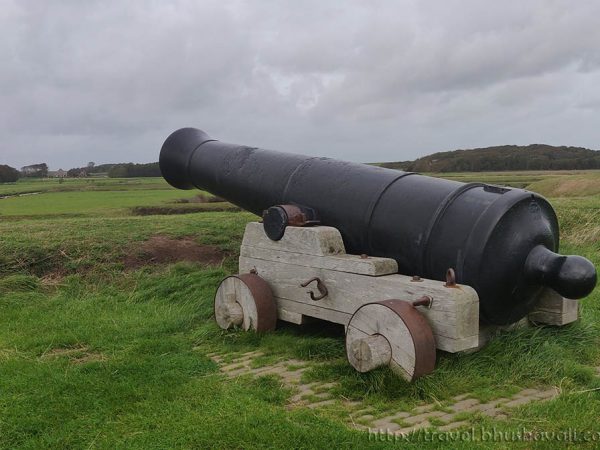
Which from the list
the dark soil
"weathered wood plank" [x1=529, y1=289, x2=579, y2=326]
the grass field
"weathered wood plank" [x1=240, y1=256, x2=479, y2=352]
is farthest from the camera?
the dark soil

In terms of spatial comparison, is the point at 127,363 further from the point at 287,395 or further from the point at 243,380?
the point at 287,395

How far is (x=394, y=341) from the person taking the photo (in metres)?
3.93

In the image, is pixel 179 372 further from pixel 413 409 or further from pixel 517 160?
pixel 517 160

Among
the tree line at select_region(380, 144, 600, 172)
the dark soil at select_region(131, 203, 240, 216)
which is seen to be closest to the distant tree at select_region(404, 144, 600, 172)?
the tree line at select_region(380, 144, 600, 172)

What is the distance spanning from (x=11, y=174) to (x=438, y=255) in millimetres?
36182

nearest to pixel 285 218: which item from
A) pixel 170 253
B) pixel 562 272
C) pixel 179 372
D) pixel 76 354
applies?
pixel 179 372

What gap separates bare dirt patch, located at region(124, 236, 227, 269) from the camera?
8.06m

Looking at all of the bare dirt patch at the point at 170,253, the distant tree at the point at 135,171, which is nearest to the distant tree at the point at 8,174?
the distant tree at the point at 135,171

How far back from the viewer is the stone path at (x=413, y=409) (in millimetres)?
3408

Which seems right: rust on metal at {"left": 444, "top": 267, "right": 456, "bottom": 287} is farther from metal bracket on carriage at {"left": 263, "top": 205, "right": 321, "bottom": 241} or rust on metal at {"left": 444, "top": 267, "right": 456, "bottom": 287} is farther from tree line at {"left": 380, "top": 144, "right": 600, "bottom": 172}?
tree line at {"left": 380, "top": 144, "right": 600, "bottom": 172}

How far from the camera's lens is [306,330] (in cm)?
544

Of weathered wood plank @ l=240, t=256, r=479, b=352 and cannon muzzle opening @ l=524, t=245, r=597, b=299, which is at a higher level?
cannon muzzle opening @ l=524, t=245, r=597, b=299

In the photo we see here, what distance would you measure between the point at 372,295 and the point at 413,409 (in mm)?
1013

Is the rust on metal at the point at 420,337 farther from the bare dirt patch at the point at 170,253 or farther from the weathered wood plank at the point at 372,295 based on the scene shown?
the bare dirt patch at the point at 170,253
